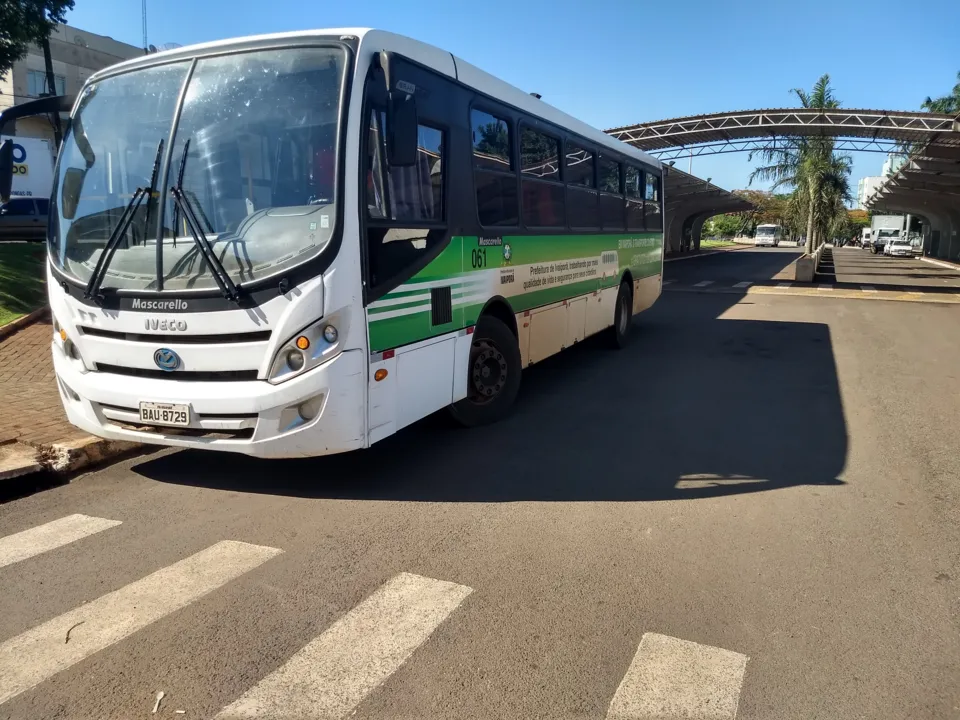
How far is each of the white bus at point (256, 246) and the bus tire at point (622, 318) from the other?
5998 mm

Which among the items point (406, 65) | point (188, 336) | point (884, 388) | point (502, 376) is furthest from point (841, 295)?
point (188, 336)

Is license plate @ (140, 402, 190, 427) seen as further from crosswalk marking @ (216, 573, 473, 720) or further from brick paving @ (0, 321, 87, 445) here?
crosswalk marking @ (216, 573, 473, 720)

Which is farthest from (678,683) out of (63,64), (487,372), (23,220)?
(63,64)

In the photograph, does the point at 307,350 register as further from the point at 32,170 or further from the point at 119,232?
the point at 32,170

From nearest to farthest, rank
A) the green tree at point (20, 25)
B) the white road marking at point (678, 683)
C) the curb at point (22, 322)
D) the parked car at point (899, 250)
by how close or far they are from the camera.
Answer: the white road marking at point (678, 683) → the curb at point (22, 322) → the green tree at point (20, 25) → the parked car at point (899, 250)

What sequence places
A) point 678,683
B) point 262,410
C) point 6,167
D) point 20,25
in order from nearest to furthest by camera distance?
point 678,683 < point 262,410 < point 6,167 < point 20,25

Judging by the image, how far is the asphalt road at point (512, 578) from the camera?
120 inches

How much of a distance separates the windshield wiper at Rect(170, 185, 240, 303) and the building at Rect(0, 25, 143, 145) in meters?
39.1

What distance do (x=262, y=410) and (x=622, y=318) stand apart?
800cm

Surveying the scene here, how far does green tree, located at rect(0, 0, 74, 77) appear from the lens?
56.5 ft

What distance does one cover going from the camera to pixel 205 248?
4766 millimetres

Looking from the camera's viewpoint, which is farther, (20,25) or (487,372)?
(20,25)

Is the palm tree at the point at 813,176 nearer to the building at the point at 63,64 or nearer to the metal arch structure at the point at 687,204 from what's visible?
the metal arch structure at the point at 687,204

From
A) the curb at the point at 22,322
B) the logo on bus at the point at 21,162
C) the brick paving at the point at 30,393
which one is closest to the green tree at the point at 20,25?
the logo on bus at the point at 21,162
